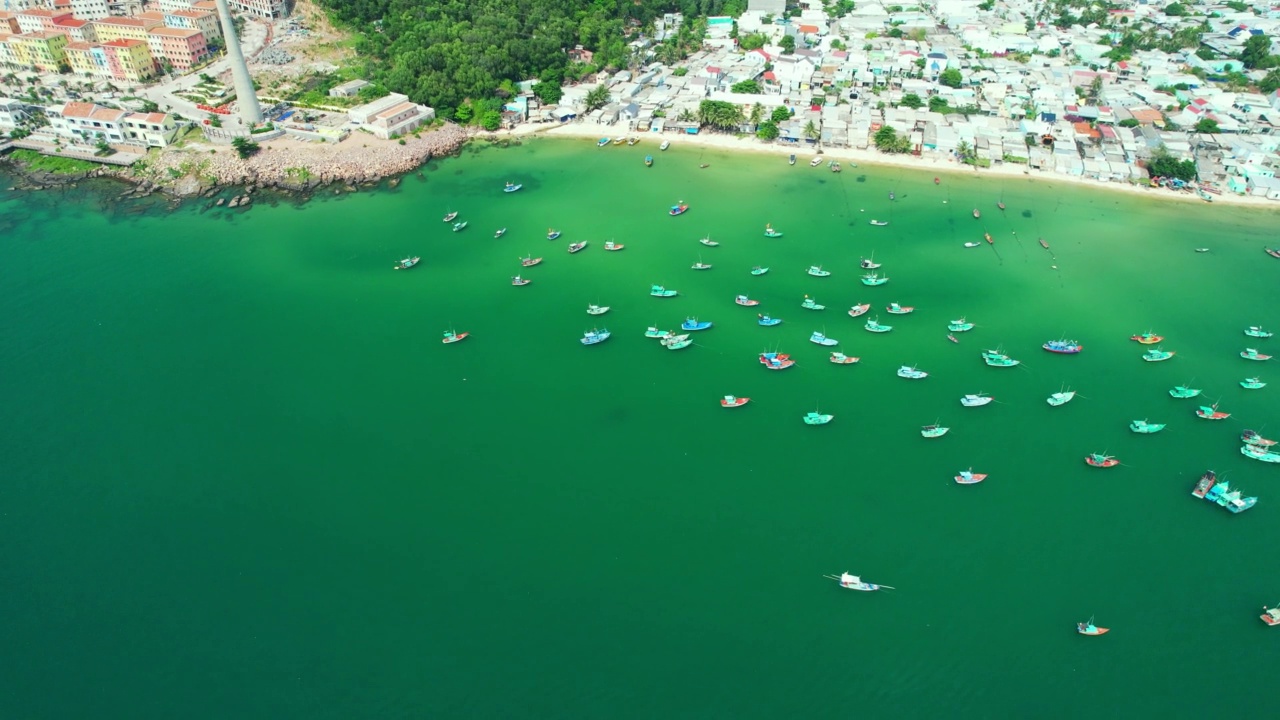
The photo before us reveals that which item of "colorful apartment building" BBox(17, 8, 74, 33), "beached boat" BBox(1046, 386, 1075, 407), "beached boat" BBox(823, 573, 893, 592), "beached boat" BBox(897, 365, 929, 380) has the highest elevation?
"colorful apartment building" BBox(17, 8, 74, 33)

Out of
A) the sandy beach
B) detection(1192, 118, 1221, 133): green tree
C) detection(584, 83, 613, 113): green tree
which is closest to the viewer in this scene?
the sandy beach

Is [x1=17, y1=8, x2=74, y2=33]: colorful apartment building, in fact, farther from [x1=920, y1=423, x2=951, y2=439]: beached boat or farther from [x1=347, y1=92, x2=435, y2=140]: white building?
[x1=920, y1=423, x2=951, y2=439]: beached boat

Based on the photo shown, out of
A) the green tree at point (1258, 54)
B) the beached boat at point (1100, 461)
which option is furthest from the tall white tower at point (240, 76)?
the green tree at point (1258, 54)

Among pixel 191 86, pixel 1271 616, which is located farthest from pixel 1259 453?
pixel 191 86

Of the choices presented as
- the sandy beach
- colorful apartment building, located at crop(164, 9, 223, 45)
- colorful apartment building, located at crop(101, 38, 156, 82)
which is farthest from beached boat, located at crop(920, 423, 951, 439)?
colorful apartment building, located at crop(164, 9, 223, 45)

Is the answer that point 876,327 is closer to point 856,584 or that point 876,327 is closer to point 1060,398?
point 1060,398

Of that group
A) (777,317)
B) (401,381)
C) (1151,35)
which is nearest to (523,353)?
(401,381)

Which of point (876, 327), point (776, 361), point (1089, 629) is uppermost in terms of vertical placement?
point (876, 327)
